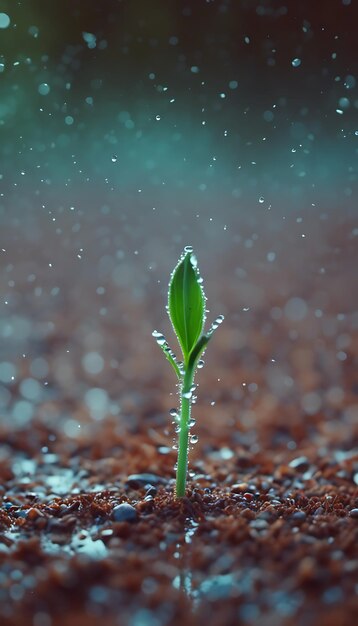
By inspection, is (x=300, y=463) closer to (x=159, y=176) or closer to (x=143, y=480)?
(x=143, y=480)

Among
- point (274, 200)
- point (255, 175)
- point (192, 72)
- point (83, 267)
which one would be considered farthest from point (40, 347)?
point (274, 200)

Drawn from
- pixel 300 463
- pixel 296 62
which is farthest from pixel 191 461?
pixel 296 62

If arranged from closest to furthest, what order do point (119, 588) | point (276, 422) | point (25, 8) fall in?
point (119, 588) → point (276, 422) → point (25, 8)

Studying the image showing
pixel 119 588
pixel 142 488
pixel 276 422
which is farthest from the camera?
pixel 276 422

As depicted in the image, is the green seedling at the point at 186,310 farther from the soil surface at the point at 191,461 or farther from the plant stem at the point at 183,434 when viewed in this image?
the soil surface at the point at 191,461

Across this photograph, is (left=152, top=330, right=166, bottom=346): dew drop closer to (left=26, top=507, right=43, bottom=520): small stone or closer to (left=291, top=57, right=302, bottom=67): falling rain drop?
(left=26, top=507, right=43, bottom=520): small stone

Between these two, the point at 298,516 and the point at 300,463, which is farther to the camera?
the point at 300,463

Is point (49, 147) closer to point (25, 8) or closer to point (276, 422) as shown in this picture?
point (25, 8)
